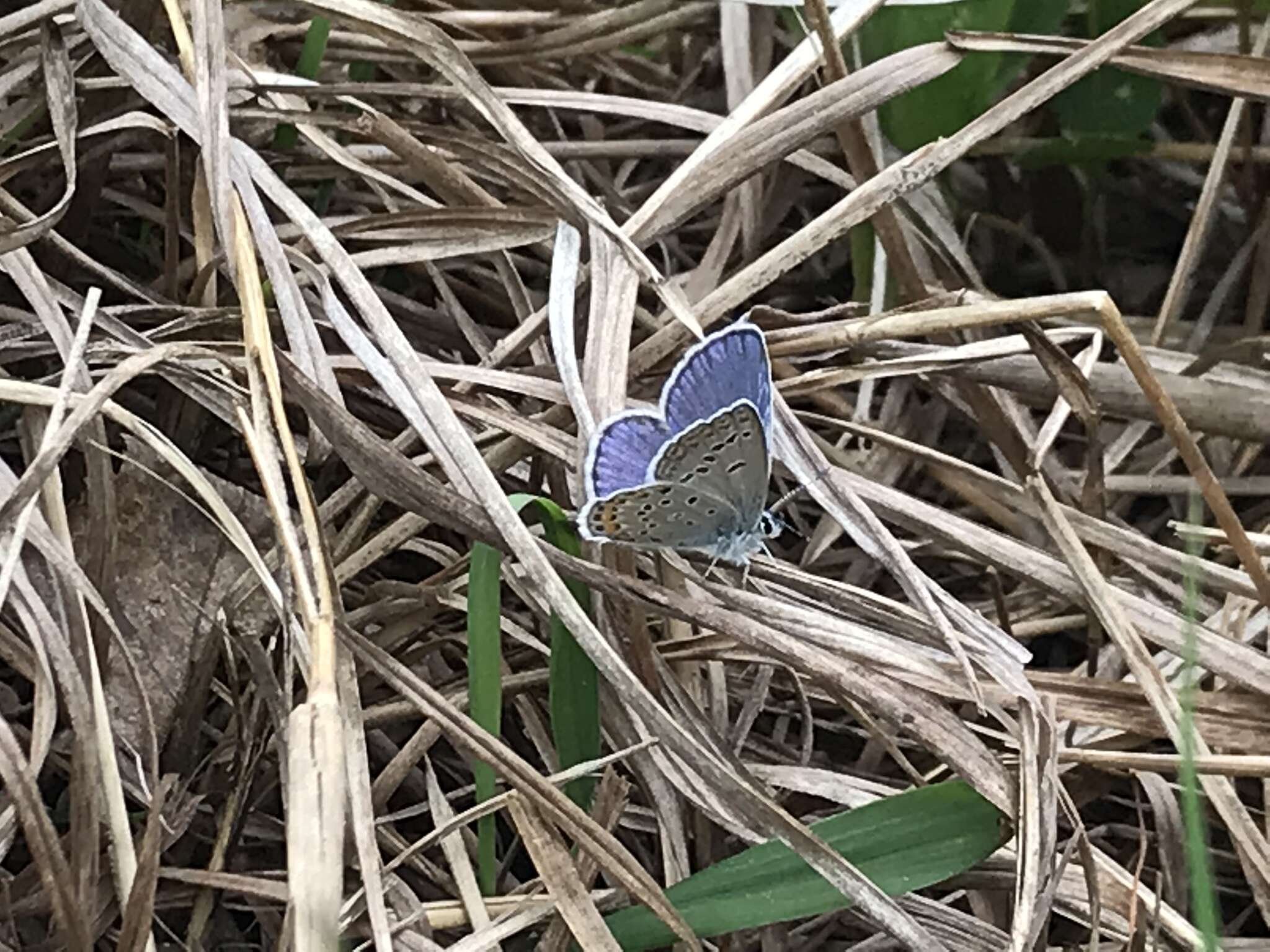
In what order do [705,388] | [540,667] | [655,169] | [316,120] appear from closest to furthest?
1. [705,388]
2. [540,667]
3. [316,120]
4. [655,169]

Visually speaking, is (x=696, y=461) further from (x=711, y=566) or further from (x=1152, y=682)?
(x=1152, y=682)

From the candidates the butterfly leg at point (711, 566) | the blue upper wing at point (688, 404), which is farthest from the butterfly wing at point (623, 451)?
the butterfly leg at point (711, 566)

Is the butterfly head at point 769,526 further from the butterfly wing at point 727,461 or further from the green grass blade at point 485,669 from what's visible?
the green grass blade at point 485,669

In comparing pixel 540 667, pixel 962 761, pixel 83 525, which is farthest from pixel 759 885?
pixel 83 525

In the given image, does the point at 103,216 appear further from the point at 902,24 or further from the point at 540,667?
the point at 902,24

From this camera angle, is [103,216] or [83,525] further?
[103,216]

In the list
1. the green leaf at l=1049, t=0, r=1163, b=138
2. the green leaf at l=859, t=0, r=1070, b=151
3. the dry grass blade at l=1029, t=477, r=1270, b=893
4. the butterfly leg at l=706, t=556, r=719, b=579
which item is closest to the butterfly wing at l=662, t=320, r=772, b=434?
the butterfly leg at l=706, t=556, r=719, b=579

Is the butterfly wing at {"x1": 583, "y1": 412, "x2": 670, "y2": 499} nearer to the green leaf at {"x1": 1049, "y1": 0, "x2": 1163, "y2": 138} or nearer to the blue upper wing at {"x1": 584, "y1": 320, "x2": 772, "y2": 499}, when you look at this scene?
the blue upper wing at {"x1": 584, "y1": 320, "x2": 772, "y2": 499}
